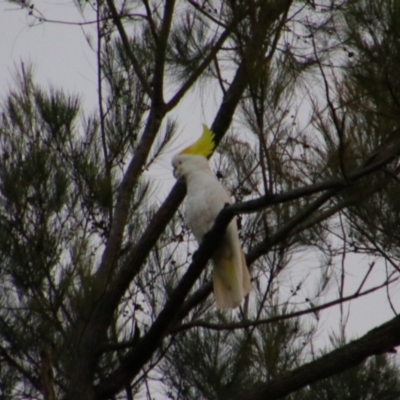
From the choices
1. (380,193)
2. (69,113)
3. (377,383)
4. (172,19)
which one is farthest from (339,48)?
(377,383)

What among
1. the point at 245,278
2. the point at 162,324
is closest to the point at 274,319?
the point at 245,278

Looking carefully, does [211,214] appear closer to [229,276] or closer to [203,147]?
[229,276]

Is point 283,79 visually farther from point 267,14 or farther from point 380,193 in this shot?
Result: point 380,193

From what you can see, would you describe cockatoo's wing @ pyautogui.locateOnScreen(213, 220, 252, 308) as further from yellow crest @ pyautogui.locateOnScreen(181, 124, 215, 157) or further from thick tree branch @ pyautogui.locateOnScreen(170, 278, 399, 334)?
yellow crest @ pyautogui.locateOnScreen(181, 124, 215, 157)

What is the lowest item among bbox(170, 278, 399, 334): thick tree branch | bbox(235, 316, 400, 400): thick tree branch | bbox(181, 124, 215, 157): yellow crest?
bbox(235, 316, 400, 400): thick tree branch

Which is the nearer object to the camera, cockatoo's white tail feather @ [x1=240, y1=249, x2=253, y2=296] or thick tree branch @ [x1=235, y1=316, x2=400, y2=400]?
thick tree branch @ [x1=235, y1=316, x2=400, y2=400]

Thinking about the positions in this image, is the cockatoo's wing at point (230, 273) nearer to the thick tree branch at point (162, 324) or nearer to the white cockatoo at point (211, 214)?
the white cockatoo at point (211, 214)

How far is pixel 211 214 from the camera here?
278 cm

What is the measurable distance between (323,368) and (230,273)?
19.3 inches

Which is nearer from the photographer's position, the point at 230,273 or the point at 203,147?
the point at 230,273

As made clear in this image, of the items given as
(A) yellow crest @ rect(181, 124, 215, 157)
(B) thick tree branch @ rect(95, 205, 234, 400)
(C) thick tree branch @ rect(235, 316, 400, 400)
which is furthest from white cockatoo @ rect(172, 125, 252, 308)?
(C) thick tree branch @ rect(235, 316, 400, 400)

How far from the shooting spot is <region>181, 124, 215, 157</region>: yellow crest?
2.99 metres

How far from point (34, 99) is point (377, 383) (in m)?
1.52

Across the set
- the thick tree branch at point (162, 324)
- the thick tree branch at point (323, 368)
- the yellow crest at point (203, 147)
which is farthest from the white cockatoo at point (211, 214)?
the thick tree branch at point (323, 368)
